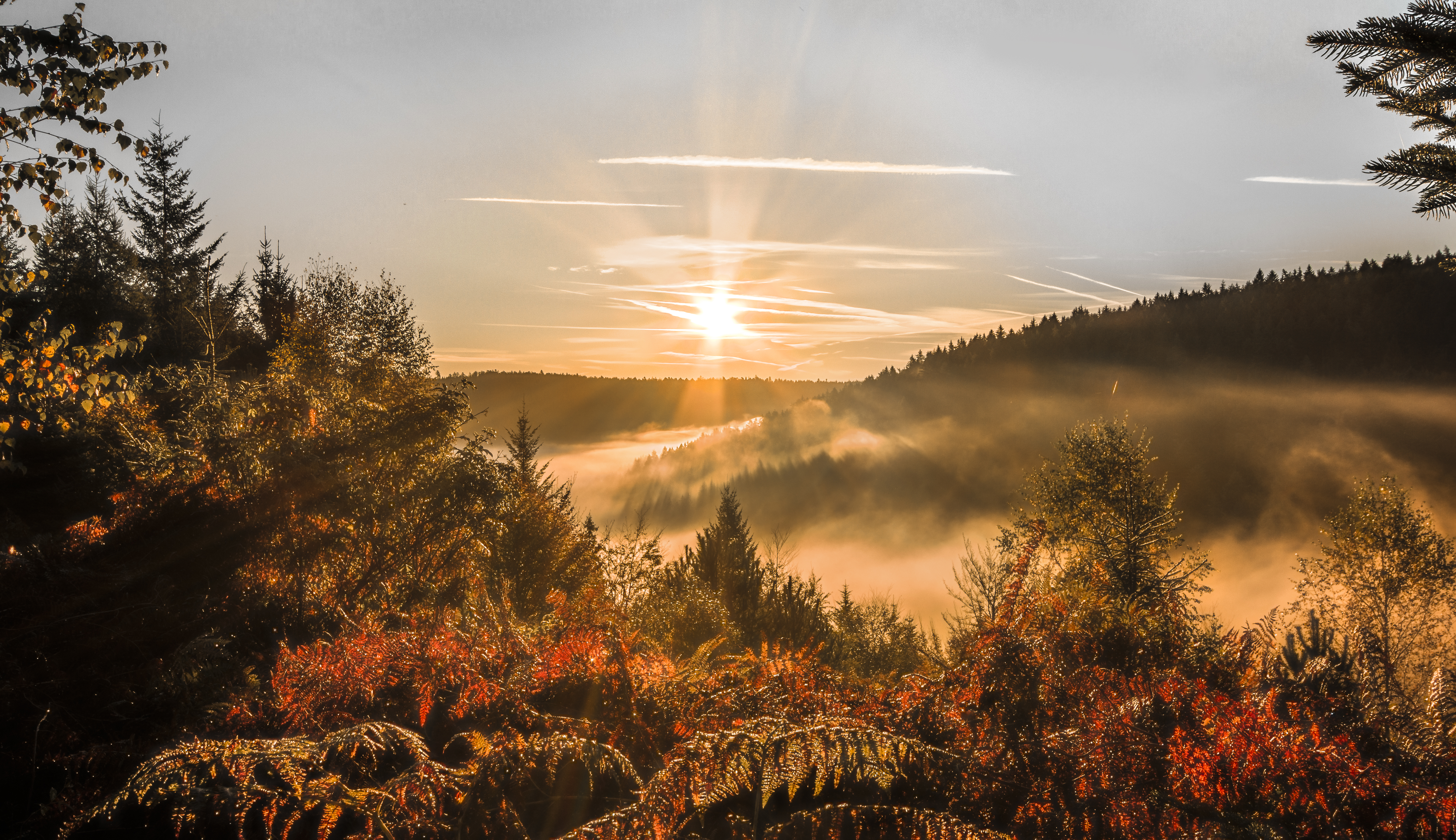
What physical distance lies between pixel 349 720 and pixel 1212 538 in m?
180

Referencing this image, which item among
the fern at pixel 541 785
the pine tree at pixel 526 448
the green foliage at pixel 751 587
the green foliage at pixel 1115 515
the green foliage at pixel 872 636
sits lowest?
the green foliage at pixel 872 636

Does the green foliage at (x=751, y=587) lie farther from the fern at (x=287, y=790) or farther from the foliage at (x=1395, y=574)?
the fern at (x=287, y=790)

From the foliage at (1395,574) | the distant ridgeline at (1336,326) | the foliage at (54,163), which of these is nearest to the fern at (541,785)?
the foliage at (54,163)

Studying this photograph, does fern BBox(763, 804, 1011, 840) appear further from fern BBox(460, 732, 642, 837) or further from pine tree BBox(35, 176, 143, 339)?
pine tree BBox(35, 176, 143, 339)

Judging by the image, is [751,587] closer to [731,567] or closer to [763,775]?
[731,567]

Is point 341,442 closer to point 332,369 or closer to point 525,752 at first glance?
point 332,369

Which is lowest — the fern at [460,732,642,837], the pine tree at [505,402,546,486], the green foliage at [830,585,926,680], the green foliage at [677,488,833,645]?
the green foliage at [830,585,926,680]

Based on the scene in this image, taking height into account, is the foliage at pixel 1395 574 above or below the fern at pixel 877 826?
below

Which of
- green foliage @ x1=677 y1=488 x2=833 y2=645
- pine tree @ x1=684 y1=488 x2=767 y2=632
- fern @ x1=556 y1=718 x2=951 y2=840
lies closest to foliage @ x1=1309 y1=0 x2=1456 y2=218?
fern @ x1=556 y1=718 x2=951 y2=840

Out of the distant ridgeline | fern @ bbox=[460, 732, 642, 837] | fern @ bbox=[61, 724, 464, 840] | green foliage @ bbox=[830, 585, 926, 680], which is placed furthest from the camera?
the distant ridgeline

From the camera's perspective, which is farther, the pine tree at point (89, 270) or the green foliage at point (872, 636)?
the green foliage at point (872, 636)

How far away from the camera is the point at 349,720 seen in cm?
406

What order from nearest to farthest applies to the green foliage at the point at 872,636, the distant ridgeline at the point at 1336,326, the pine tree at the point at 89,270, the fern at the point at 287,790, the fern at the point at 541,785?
1. the fern at the point at 287,790
2. the fern at the point at 541,785
3. the pine tree at the point at 89,270
4. the green foliage at the point at 872,636
5. the distant ridgeline at the point at 1336,326

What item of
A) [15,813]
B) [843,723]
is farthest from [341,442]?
[843,723]
